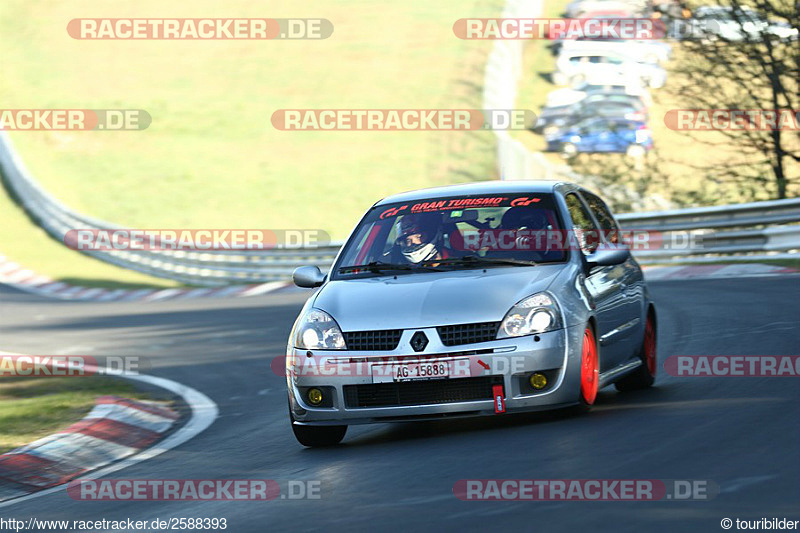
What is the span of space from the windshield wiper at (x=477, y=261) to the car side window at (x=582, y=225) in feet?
1.73

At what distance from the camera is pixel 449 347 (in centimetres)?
718

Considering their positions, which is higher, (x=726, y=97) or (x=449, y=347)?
Answer: (x=726, y=97)

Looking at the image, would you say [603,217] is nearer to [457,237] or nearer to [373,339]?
[457,237]

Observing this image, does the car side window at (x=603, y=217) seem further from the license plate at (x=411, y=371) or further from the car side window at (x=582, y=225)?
the license plate at (x=411, y=371)

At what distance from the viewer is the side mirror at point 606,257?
7.98 m

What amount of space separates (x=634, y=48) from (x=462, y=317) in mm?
39022

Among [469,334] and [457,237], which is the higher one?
[457,237]

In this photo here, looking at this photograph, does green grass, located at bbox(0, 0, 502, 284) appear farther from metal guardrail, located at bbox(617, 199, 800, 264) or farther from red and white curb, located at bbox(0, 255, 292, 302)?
metal guardrail, located at bbox(617, 199, 800, 264)

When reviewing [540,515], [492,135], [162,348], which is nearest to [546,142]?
[492,135]

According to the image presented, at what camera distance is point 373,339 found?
7.34m

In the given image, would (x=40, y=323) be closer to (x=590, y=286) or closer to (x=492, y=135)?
(x=590, y=286)

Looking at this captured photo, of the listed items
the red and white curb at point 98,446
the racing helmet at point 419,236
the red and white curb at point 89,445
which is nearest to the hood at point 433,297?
the racing helmet at point 419,236

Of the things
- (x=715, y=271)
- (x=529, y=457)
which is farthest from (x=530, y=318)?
(x=715, y=271)

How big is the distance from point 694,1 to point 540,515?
1856 centimetres
